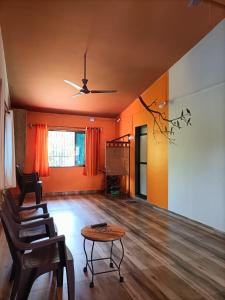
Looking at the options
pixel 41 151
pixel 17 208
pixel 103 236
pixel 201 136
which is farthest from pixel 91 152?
pixel 103 236

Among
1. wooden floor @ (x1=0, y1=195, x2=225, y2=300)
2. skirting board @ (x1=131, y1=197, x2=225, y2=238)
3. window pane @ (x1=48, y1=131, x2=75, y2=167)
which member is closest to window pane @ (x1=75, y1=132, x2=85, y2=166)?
window pane @ (x1=48, y1=131, x2=75, y2=167)

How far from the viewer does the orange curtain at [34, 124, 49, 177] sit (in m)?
6.54

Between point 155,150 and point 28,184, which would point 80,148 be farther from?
point 155,150

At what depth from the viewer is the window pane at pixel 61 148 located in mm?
6938

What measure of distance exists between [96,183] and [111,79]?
3.52 metres

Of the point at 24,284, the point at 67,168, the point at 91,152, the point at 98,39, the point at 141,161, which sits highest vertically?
the point at 98,39

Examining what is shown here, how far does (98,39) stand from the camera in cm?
377

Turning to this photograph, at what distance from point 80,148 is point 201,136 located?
4116 mm

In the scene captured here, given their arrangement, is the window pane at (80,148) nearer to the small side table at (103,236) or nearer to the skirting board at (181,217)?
the skirting board at (181,217)

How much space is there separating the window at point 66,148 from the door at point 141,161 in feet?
5.89

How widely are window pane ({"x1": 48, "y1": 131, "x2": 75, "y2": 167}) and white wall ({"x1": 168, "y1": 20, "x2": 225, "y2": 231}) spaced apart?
3428 millimetres

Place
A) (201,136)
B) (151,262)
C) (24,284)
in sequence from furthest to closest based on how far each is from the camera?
(201,136), (151,262), (24,284)

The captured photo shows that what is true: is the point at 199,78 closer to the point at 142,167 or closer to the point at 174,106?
the point at 174,106

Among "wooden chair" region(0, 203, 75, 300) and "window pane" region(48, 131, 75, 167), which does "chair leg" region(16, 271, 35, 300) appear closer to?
"wooden chair" region(0, 203, 75, 300)
